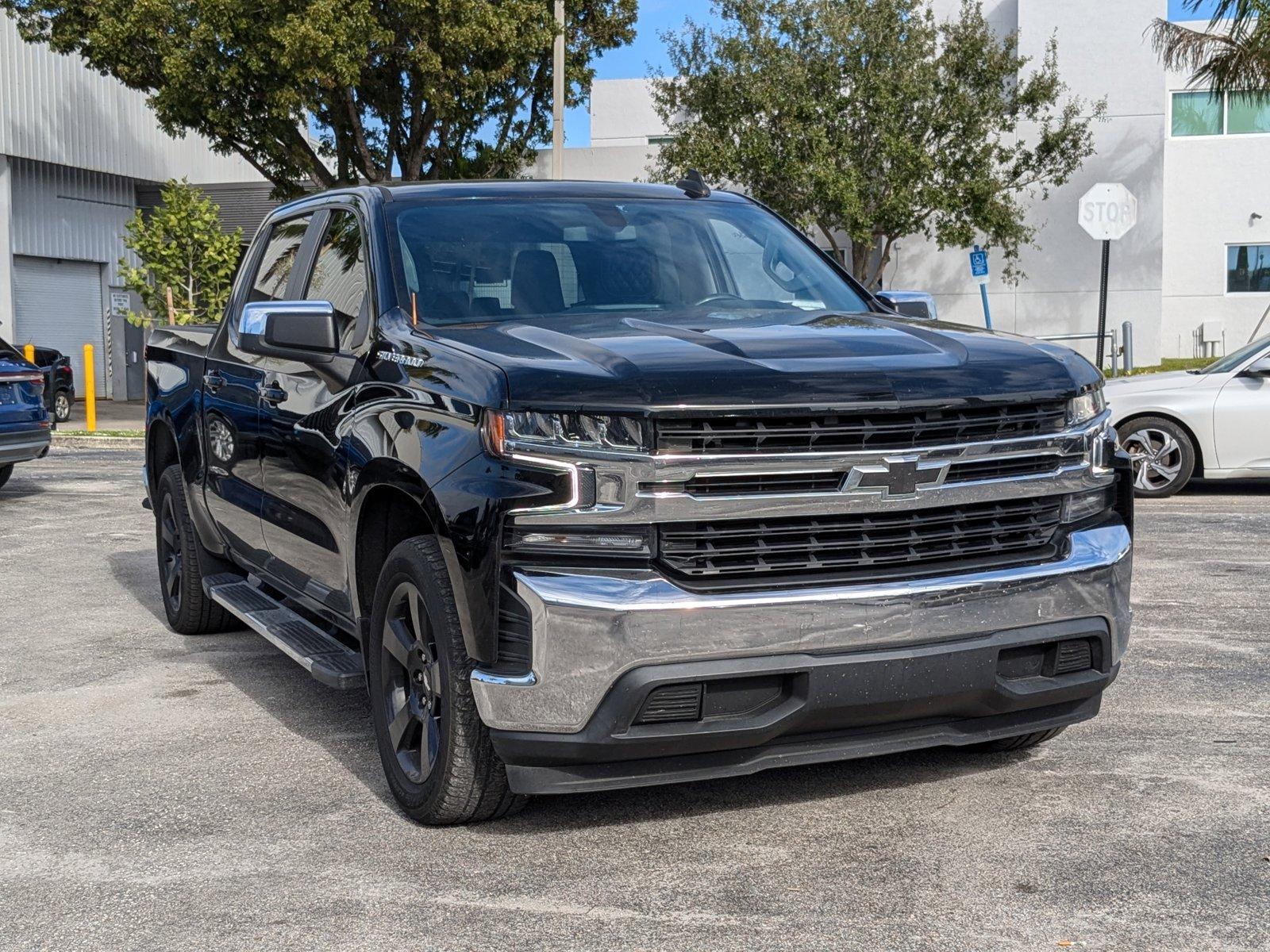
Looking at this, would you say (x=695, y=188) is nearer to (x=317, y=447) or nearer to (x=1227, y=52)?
(x=317, y=447)

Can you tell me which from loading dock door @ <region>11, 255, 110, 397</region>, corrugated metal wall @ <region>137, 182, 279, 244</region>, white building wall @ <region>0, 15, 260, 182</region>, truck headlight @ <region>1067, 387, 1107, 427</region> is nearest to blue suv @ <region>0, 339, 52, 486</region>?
truck headlight @ <region>1067, 387, 1107, 427</region>

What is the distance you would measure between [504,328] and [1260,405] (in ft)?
30.9

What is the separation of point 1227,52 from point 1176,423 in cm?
1543

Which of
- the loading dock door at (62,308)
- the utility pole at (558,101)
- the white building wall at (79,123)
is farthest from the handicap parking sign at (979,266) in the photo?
the loading dock door at (62,308)

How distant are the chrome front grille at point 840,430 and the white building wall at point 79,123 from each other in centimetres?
3078

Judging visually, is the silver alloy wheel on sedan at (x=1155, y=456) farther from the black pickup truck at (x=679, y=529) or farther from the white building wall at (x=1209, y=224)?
the white building wall at (x=1209, y=224)

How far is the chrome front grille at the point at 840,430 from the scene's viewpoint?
3.86 m

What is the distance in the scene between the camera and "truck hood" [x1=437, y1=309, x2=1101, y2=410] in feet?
12.8

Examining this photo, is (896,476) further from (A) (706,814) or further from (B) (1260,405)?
(B) (1260,405)

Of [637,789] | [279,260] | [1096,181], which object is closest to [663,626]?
[637,789]

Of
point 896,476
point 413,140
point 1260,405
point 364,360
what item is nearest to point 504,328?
point 364,360

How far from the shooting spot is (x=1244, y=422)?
1243 centimetres

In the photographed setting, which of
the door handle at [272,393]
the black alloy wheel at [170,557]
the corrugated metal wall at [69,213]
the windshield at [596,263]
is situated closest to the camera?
the windshield at [596,263]

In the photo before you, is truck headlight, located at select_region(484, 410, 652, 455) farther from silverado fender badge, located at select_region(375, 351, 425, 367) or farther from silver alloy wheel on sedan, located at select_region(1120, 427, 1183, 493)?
silver alloy wheel on sedan, located at select_region(1120, 427, 1183, 493)
